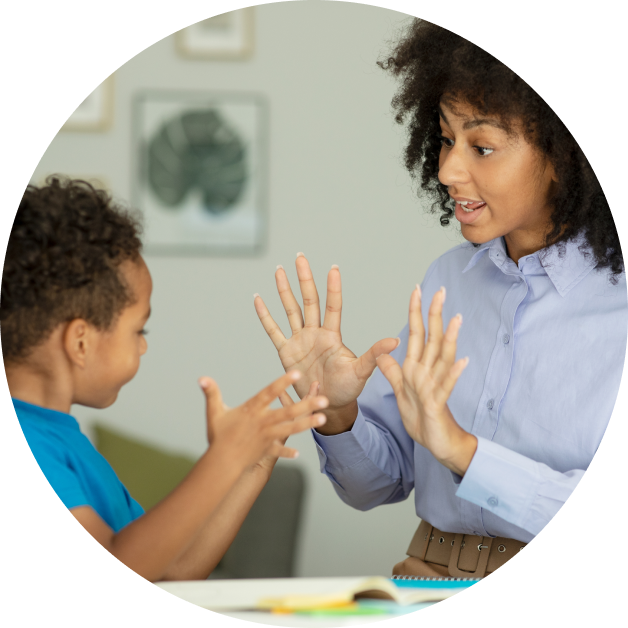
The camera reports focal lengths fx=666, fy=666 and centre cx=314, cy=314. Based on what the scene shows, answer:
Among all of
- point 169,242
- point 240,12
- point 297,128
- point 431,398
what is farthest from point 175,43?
point 431,398

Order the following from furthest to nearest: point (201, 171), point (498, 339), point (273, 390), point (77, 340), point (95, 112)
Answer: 1. point (201, 171)
2. point (95, 112)
3. point (498, 339)
4. point (77, 340)
5. point (273, 390)

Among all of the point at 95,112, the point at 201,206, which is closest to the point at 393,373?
the point at 201,206

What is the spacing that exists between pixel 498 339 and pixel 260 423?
47 centimetres

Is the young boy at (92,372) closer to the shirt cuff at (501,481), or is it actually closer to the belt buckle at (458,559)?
the shirt cuff at (501,481)

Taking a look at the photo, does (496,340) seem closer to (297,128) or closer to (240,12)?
(297,128)

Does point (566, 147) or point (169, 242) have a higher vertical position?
point (566, 147)

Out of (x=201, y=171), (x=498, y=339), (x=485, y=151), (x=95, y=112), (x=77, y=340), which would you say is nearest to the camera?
(x=77, y=340)

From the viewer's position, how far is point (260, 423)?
28.0 inches

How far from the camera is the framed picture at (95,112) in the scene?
6.56 feet

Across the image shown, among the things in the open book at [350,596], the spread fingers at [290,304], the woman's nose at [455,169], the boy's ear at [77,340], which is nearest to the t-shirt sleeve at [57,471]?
the boy's ear at [77,340]

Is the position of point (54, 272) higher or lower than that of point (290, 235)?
lower

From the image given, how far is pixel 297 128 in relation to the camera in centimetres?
206

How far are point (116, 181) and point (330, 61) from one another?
0.75 metres

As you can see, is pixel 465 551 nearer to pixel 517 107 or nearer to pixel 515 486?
pixel 515 486
